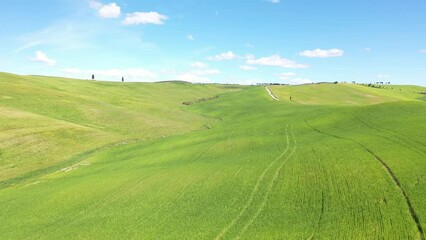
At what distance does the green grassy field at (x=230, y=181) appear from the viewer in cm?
1989

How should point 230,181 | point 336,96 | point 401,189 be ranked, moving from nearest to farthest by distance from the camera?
point 401,189 < point 230,181 < point 336,96

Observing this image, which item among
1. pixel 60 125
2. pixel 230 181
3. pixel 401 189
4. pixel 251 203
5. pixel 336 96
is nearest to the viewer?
pixel 401 189

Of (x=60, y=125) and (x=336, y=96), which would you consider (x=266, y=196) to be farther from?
(x=336, y=96)

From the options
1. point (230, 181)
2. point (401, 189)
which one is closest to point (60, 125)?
point (230, 181)

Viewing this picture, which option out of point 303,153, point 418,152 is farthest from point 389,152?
point 303,153

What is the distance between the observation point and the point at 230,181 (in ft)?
89.1

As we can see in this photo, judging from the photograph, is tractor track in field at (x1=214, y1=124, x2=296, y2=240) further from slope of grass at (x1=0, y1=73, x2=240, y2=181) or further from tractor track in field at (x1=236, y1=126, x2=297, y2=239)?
slope of grass at (x1=0, y1=73, x2=240, y2=181)

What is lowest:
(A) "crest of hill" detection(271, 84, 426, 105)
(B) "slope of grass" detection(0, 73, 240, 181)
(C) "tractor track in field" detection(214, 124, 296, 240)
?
(B) "slope of grass" detection(0, 73, 240, 181)

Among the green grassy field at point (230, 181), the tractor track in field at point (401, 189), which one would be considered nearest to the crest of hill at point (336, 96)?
the green grassy field at point (230, 181)

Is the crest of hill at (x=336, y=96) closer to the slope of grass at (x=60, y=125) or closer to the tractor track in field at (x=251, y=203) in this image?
the slope of grass at (x=60, y=125)

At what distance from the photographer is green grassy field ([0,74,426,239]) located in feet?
65.3

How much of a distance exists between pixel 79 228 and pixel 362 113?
41.5m

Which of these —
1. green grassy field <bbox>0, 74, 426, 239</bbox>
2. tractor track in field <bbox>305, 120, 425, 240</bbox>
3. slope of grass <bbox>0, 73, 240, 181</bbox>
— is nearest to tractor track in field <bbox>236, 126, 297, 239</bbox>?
green grassy field <bbox>0, 74, 426, 239</bbox>

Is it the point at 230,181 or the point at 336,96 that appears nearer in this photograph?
the point at 230,181
